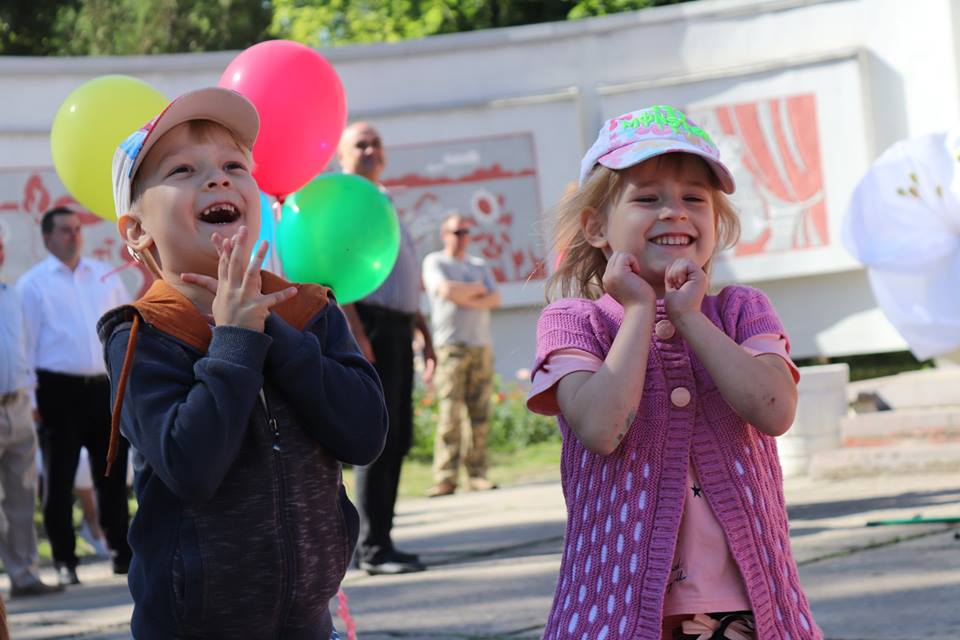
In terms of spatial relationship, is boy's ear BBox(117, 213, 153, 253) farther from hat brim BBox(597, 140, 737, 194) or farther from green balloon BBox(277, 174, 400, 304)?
green balloon BBox(277, 174, 400, 304)

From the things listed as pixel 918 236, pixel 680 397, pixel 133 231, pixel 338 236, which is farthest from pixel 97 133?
Answer: pixel 918 236

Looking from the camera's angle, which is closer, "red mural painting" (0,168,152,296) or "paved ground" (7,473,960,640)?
"paved ground" (7,473,960,640)

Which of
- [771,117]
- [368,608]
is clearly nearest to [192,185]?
[368,608]

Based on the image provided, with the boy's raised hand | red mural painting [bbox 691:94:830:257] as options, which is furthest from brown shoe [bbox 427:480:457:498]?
the boy's raised hand

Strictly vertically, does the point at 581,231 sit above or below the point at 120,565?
above

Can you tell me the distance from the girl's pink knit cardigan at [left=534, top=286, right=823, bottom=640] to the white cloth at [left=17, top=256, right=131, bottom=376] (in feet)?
19.1

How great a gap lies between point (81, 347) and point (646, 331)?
6.27 meters

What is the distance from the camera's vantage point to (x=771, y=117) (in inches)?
602

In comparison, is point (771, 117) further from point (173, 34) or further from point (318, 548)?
point (173, 34)

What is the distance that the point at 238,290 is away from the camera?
2.67 meters

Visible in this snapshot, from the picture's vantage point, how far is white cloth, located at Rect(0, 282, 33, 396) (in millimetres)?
8102

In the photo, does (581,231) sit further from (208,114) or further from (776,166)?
(776,166)

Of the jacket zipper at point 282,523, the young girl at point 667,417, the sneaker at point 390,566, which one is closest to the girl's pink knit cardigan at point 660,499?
the young girl at point 667,417

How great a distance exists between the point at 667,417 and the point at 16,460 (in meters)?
6.15
